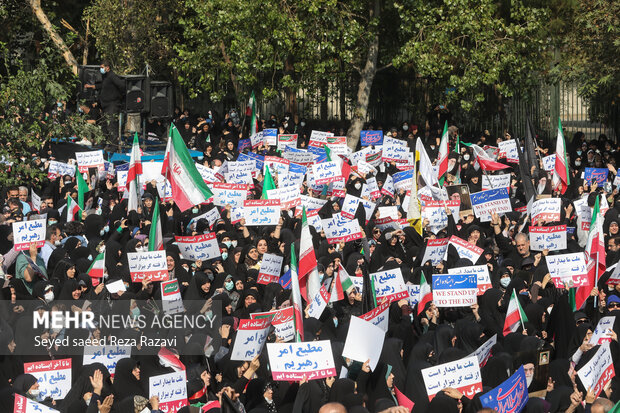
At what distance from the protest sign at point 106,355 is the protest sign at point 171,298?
130 centimetres

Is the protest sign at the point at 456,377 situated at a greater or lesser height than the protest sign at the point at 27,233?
lesser

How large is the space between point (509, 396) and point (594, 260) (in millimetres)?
4300

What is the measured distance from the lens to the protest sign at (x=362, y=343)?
964 cm

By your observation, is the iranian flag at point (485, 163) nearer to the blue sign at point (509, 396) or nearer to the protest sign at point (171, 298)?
the protest sign at point (171, 298)

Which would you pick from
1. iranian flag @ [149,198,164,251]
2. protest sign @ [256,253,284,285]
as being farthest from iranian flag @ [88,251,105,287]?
protest sign @ [256,253,284,285]

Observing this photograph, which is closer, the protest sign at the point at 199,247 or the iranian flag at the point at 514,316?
the iranian flag at the point at 514,316

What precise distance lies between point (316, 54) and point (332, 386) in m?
14.8

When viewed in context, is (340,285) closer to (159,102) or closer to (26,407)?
(26,407)

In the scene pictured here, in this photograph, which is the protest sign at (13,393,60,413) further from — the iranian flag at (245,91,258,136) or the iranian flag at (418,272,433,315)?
the iranian flag at (245,91,258,136)

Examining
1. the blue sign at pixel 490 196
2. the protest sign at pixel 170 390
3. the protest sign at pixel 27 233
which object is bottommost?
the protest sign at pixel 170 390

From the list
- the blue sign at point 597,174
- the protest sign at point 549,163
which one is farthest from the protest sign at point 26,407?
the blue sign at point 597,174

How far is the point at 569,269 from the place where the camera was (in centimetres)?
1230

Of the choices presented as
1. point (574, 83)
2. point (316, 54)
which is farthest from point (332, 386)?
point (574, 83)

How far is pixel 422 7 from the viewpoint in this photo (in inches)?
911
